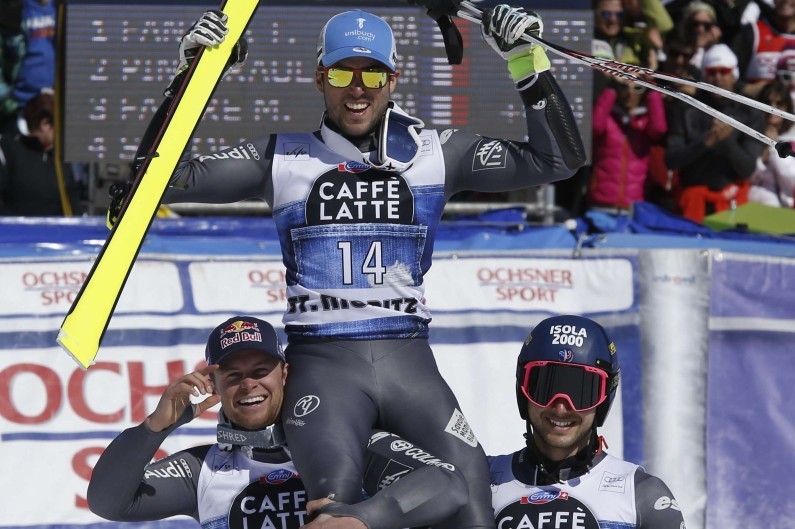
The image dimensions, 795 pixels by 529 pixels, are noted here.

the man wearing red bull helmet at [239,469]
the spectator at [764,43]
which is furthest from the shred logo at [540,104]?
the spectator at [764,43]

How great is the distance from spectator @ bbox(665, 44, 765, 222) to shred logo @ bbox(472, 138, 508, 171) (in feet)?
12.5

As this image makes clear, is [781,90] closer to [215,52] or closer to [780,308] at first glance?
[780,308]

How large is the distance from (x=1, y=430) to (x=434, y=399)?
2.99 metres

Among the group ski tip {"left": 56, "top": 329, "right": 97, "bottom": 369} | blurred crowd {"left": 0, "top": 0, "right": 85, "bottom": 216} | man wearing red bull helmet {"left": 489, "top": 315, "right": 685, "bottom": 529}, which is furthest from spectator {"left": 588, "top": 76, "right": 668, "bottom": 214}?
ski tip {"left": 56, "top": 329, "right": 97, "bottom": 369}

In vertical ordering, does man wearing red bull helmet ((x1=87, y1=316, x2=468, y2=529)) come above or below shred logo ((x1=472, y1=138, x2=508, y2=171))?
below

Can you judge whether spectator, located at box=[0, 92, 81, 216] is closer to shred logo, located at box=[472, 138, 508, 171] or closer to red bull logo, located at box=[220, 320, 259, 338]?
red bull logo, located at box=[220, 320, 259, 338]

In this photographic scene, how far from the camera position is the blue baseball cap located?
4.62 meters

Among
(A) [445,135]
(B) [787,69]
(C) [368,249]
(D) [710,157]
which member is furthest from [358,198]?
(B) [787,69]

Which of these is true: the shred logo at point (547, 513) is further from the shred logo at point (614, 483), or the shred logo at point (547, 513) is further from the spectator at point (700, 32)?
the spectator at point (700, 32)

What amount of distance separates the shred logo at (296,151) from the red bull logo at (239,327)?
1.83ft

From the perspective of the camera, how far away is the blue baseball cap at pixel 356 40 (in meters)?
4.62

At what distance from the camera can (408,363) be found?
461 cm

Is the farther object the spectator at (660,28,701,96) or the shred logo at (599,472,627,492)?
the spectator at (660,28,701,96)

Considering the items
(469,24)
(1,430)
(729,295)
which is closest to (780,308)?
(729,295)
